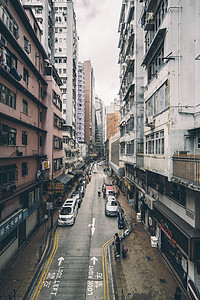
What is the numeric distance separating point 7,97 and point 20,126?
115 inches

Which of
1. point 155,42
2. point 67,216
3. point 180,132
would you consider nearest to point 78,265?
point 67,216

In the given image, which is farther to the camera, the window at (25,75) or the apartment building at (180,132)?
the window at (25,75)

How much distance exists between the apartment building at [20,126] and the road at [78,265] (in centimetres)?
341

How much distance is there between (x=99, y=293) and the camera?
9.27 metres

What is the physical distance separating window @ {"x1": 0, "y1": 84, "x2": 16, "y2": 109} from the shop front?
1432 centimetres

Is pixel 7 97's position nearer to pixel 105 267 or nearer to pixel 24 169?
pixel 24 169

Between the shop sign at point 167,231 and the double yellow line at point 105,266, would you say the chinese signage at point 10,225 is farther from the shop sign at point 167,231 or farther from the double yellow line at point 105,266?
the shop sign at point 167,231

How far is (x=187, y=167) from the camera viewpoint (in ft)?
26.5

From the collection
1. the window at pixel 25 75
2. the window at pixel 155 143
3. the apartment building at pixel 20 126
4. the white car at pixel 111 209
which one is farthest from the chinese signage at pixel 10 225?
the window at pixel 25 75

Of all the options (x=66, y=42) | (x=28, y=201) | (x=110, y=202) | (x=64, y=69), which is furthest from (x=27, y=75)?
(x=66, y=42)

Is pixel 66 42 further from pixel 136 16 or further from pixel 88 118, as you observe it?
pixel 88 118

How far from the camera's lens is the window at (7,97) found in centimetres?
1153

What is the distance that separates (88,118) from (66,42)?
6252 cm

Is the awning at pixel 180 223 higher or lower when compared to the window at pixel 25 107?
lower
